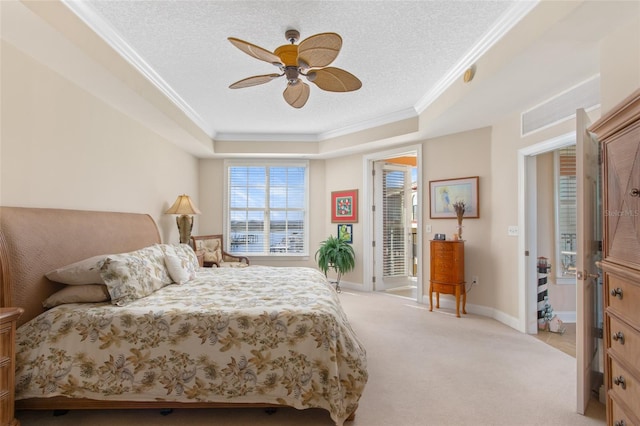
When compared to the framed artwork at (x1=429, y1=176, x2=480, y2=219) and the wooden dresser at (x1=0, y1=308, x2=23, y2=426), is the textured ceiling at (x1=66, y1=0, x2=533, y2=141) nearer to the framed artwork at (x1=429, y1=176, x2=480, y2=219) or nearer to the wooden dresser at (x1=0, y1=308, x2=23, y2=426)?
the framed artwork at (x1=429, y1=176, x2=480, y2=219)

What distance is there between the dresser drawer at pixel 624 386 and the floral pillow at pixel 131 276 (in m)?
2.82

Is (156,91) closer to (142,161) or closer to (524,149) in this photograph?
(142,161)

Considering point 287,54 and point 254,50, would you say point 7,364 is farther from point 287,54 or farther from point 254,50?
point 287,54

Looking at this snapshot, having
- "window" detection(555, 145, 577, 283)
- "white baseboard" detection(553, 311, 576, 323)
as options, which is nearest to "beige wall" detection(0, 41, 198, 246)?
"window" detection(555, 145, 577, 283)

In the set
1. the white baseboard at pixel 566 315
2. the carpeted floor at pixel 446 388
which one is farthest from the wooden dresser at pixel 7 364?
the white baseboard at pixel 566 315

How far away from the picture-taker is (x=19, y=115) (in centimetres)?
226

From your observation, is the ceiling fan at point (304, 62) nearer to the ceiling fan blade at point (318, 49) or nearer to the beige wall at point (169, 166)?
the ceiling fan blade at point (318, 49)

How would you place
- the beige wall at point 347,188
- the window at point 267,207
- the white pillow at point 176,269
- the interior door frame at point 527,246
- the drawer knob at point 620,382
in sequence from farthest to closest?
the window at point 267,207
the beige wall at point 347,188
the interior door frame at point 527,246
the white pillow at point 176,269
the drawer knob at point 620,382

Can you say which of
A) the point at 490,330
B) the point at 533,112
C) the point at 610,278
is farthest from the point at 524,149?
the point at 610,278

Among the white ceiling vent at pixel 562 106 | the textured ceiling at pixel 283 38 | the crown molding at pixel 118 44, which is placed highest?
the textured ceiling at pixel 283 38

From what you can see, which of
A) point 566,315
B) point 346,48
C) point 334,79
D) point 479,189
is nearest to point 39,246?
point 334,79

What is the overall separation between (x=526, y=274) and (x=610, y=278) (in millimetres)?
2168

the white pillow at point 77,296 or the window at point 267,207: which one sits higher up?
the window at point 267,207

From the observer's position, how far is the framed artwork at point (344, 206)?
579 cm
